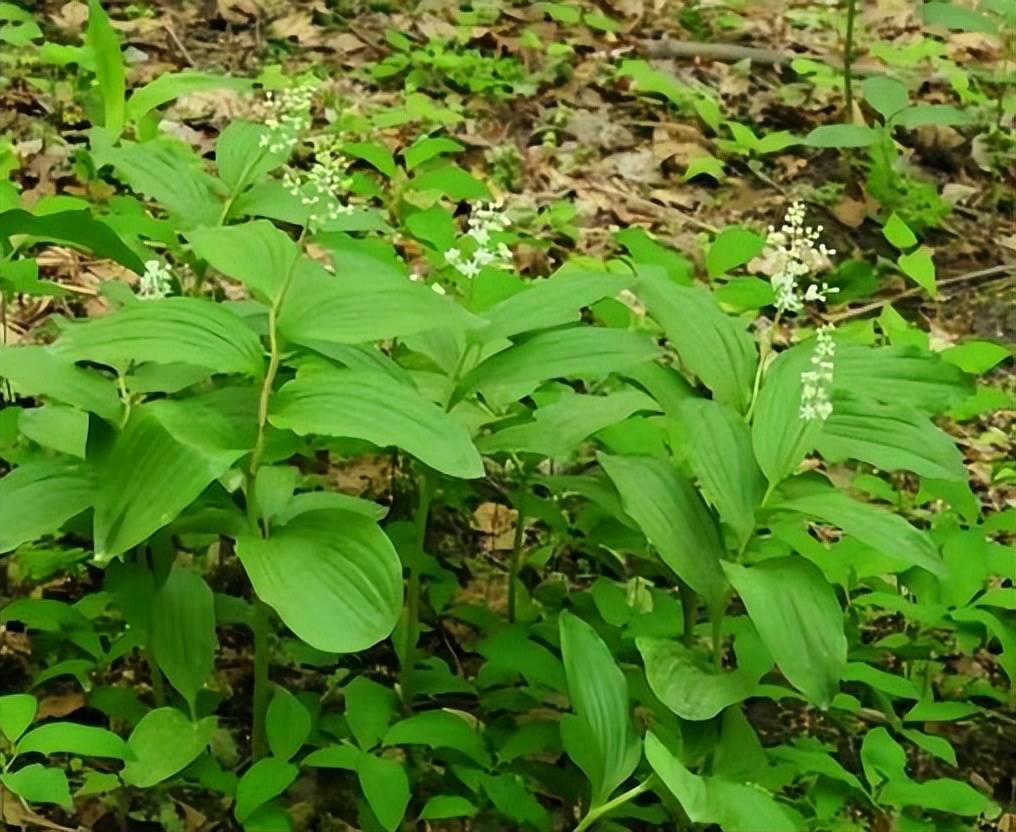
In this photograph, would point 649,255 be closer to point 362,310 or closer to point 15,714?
point 362,310

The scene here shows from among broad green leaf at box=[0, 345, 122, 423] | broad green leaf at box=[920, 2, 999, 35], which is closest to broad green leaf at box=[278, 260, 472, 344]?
broad green leaf at box=[0, 345, 122, 423]

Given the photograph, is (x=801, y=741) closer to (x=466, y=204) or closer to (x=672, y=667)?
(x=672, y=667)

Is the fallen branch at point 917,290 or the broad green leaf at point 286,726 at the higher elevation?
the broad green leaf at point 286,726

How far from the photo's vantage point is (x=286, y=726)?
1789 millimetres

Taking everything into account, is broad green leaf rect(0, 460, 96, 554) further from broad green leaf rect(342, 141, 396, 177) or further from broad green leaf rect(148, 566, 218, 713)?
broad green leaf rect(342, 141, 396, 177)

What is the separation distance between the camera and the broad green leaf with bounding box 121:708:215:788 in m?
1.68

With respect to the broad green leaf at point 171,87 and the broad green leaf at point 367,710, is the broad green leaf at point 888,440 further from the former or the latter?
the broad green leaf at point 171,87

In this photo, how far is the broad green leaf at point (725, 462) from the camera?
1726 mm

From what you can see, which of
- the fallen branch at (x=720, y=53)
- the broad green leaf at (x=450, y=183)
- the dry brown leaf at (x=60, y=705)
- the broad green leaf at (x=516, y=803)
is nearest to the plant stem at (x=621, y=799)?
the broad green leaf at (x=516, y=803)

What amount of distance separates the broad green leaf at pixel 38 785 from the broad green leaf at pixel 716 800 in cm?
74

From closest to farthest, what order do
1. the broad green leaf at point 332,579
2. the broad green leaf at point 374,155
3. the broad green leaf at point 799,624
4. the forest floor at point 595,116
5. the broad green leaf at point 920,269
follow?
1. the broad green leaf at point 332,579
2. the broad green leaf at point 799,624
3. the broad green leaf at point 374,155
4. the broad green leaf at point 920,269
5. the forest floor at point 595,116

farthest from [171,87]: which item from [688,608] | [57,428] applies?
[688,608]

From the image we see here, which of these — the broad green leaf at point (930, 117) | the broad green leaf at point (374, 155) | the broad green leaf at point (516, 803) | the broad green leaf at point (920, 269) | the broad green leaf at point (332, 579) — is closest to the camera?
the broad green leaf at point (332, 579)

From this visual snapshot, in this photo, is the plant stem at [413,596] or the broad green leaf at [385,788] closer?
the broad green leaf at [385,788]
